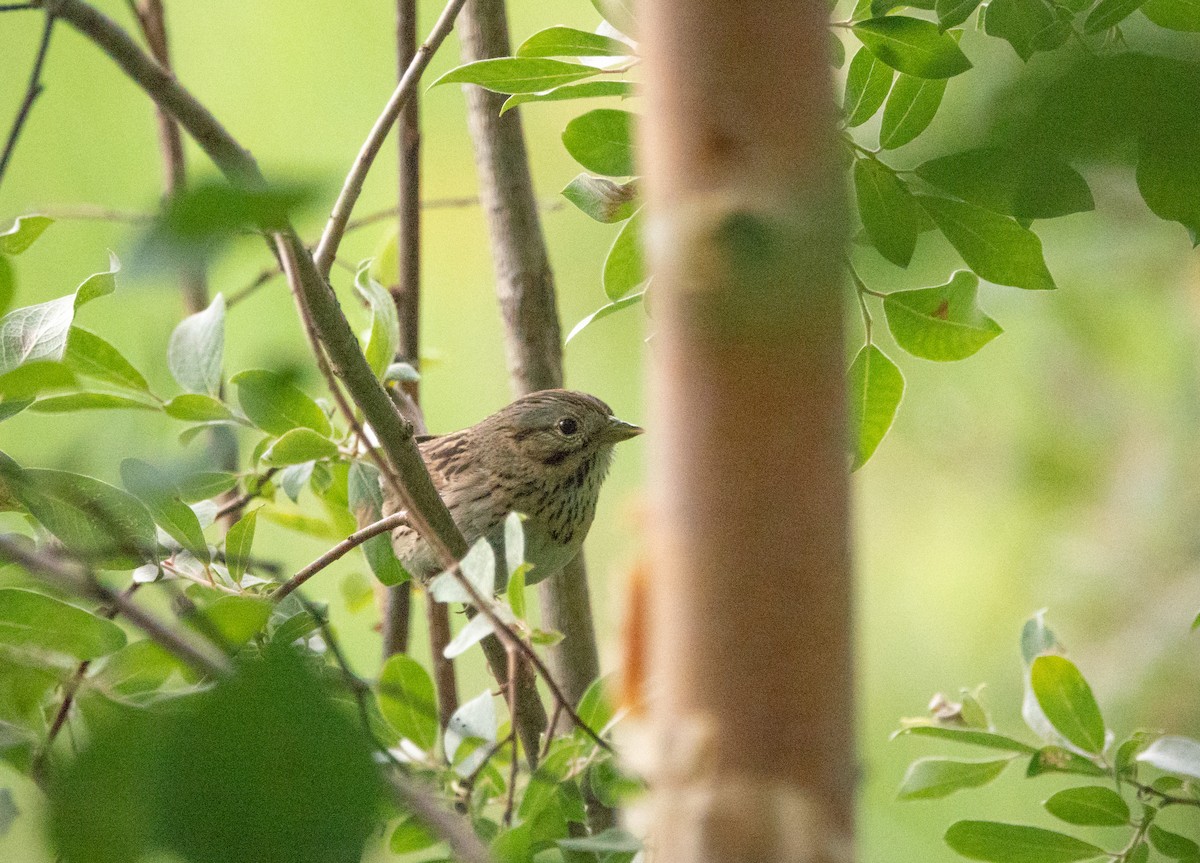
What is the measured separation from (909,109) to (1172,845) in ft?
2.82

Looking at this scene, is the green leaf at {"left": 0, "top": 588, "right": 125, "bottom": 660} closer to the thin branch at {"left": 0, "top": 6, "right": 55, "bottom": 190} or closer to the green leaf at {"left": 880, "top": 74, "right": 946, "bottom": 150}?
the thin branch at {"left": 0, "top": 6, "right": 55, "bottom": 190}

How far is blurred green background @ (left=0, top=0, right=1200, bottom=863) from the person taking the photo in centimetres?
353

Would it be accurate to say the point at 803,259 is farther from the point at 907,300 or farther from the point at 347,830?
the point at 907,300

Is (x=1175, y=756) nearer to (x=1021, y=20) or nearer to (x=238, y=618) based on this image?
(x=1021, y=20)

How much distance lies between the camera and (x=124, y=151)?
3.99m

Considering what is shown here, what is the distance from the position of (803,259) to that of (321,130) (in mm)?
3844

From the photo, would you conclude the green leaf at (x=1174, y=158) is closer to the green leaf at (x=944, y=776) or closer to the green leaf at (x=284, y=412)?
the green leaf at (x=944, y=776)

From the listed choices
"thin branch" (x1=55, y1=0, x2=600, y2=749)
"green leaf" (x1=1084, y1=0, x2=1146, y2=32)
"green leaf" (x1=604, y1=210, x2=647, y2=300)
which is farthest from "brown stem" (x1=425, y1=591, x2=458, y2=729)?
"green leaf" (x1=1084, y1=0, x2=1146, y2=32)

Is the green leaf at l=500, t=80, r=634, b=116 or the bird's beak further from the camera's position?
the bird's beak

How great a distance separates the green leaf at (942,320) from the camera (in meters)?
1.50

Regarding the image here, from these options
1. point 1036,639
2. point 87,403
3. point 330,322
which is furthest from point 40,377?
point 1036,639

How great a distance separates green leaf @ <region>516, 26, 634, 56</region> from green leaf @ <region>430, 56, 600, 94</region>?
37 millimetres

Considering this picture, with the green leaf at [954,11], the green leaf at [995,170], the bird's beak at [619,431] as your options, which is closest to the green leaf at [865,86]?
the green leaf at [954,11]

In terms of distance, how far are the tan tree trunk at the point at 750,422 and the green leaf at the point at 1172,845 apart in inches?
33.8
